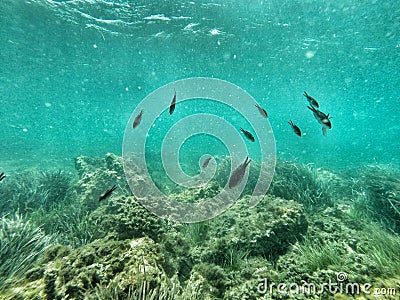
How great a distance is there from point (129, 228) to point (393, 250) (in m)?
4.69

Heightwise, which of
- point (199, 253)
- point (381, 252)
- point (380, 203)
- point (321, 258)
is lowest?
point (199, 253)

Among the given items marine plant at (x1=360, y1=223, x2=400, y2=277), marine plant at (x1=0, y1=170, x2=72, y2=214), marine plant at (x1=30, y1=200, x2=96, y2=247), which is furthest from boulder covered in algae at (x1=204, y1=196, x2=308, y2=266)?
marine plant at (x1=0, y1=170, x2=72, y2=214)

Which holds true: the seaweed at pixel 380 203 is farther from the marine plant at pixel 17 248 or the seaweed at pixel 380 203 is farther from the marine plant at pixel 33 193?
the marine plant at pixel 33 193

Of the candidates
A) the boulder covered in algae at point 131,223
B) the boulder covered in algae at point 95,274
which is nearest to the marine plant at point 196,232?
the boulder covered in algae at point 131,223

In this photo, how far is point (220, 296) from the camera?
304 cm

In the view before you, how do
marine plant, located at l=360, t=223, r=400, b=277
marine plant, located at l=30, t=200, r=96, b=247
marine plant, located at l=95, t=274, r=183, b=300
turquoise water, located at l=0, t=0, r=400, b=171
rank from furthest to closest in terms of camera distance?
turquoise water, located at l=0, t=0, r=400, b=171 → marine plant, located at l=30, t=200, r=96, b=247 → marine plant, located at l=360, t=223, r=400, b=277 → marine plant, located at l=95, t=274, r=183, b=300

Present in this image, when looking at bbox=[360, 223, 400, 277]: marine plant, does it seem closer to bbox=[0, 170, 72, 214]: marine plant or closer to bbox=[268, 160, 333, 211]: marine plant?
bbox=[268, 160, 333, 211]: marine plant

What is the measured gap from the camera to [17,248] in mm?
3326

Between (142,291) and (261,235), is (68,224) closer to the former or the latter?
(142,291)

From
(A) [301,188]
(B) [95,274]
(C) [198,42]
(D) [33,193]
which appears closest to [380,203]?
(A) [301,188]

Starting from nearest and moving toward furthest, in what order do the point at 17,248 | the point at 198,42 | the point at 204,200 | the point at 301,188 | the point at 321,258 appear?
the point at 321,258 → the point at 17,248 → the point at 204,200 → the point at 301,188 → the point at 198,42

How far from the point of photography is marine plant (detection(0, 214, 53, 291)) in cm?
290

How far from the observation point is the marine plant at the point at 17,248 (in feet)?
9.53

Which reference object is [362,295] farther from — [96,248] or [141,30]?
[141,30]
